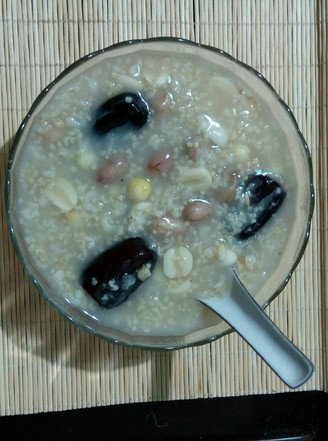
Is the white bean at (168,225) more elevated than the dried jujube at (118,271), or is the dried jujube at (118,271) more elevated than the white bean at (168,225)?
the white bean at (168,225)

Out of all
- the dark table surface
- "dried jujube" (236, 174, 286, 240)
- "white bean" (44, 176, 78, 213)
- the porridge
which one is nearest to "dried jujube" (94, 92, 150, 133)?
the porridge

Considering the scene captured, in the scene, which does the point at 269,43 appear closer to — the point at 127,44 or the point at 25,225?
the point at 127,44

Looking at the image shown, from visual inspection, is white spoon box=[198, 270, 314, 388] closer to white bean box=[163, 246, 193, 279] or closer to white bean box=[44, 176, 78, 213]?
white bean box=[163, 246, 193, 279]

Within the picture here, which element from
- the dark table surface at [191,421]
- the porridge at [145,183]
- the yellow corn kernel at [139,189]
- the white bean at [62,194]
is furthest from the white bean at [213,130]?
the dark table surface at [191,421]

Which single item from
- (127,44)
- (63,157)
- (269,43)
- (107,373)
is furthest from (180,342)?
(269,43)

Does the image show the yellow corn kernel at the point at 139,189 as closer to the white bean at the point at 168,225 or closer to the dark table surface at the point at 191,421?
the white bean at the point at 168,225

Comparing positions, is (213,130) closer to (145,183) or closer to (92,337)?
(145,183)

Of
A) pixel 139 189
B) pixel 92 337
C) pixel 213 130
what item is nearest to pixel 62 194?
pixel 139 189
